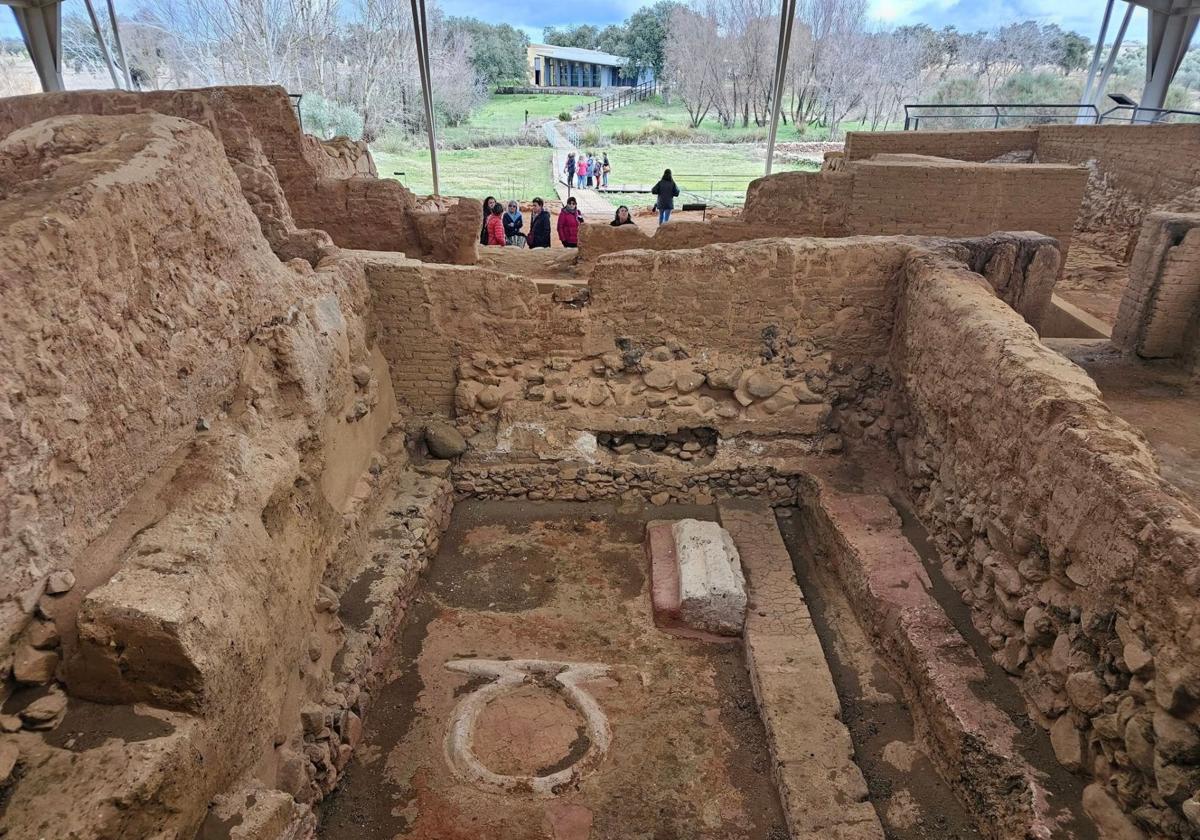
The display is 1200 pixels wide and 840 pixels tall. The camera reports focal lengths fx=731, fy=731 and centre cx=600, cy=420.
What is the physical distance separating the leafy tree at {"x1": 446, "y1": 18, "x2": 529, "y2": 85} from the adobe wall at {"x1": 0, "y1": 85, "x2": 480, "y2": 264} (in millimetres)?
29613

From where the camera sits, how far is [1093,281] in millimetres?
9484

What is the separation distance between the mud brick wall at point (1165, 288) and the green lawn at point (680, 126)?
24834 mm

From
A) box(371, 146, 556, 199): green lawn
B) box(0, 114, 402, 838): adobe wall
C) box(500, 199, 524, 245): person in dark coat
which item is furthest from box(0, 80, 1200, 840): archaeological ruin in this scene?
box(371, 146, 556, 199): green lawn

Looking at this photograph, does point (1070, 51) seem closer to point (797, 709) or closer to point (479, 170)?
point (479, 170)

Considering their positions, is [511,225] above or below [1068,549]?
below

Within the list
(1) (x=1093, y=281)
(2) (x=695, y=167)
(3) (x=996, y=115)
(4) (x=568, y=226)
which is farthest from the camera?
(2) (x=695, y=167)

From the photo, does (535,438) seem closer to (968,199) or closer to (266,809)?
(266,809)

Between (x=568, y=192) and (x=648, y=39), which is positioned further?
(x=648, y=39)

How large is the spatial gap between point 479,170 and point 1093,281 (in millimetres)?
17788

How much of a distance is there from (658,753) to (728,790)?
39 cm

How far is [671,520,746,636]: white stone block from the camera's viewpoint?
447 cm

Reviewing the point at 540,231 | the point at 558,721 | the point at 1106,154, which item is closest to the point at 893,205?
the point at 540,231

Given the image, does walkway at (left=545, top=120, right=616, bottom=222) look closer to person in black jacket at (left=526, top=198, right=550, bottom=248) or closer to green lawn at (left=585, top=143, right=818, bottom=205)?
green lawn at (left=585, top=143, right=818, bottom=205)

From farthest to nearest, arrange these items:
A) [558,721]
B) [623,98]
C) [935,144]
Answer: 1. [623,98]
2. [935,144]
3. [558,721]
